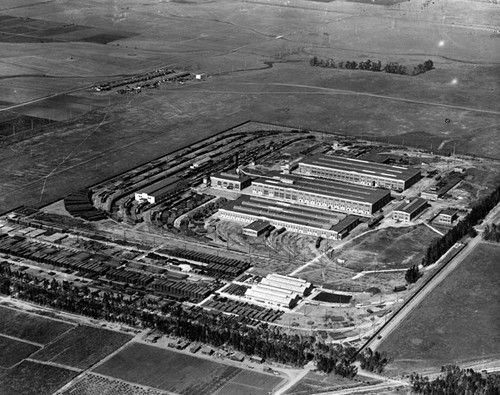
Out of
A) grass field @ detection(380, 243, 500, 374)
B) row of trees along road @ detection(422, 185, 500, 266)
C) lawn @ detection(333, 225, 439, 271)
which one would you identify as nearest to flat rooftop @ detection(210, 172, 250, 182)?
lawn @ detection(333, 225, 439, 271)

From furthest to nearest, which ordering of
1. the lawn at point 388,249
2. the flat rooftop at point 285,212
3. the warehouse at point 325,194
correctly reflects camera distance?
1. the warehouse at point 325,194
2. the flat rooftop at point 285,212
3. the lawn at point 388,249

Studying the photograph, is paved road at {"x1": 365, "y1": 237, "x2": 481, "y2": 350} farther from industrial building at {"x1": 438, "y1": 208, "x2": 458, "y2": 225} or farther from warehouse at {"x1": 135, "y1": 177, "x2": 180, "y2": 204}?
warehouse at {"x1": 135, "y1": 177, "x2": 180, "y2": 204}

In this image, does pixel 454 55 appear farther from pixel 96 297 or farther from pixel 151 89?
pixel 96 297

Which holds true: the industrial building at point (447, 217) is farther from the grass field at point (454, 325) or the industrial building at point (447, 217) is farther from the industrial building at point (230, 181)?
the industrial building at point (230, 181)

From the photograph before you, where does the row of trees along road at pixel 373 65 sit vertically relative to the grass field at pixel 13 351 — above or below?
above

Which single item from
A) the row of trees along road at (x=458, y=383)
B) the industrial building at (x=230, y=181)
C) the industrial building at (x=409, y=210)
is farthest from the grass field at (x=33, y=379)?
the industrial building at (x=409, y=210)

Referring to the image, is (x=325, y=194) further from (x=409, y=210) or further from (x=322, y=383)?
(x=322, y=383)

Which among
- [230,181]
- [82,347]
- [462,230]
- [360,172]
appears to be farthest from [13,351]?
[360,172]
